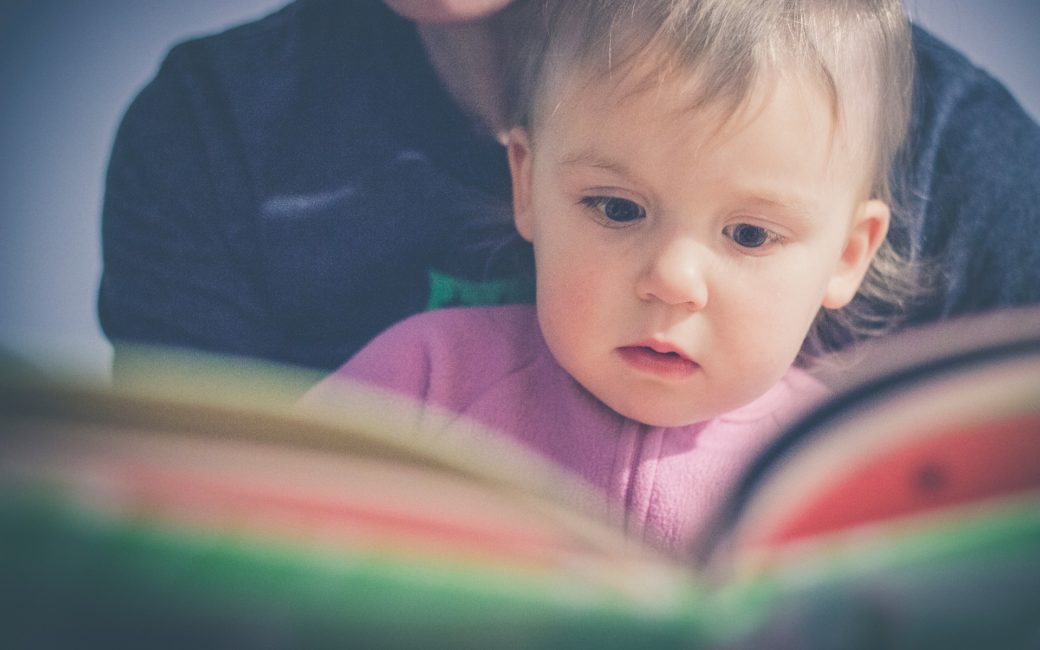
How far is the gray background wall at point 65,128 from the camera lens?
0.86m

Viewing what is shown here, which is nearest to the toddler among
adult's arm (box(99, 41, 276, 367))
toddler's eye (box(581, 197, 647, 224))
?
toddler's eye (box(581, 197, 647, 224))

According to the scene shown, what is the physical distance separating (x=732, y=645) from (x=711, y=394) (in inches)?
11.5

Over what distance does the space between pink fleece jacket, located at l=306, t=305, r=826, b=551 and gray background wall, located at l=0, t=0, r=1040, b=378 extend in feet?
0.83

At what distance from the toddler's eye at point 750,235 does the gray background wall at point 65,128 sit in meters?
0.28

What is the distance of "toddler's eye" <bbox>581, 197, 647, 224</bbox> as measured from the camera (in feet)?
2.47

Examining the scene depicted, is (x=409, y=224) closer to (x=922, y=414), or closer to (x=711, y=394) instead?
(x=711, y=394)

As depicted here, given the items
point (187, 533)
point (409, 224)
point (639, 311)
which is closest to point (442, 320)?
point (409, 224)

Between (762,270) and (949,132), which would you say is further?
(949,132)

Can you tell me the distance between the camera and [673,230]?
71 centimetres

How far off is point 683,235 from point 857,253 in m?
0.21

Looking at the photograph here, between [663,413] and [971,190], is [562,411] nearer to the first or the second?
[663,413]

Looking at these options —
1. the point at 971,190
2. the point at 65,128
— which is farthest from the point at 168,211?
the point at 971,190

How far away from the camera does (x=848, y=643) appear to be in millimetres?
530

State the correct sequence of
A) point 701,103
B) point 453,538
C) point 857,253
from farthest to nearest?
point 857,253 < point 701,103 < point 453,538
